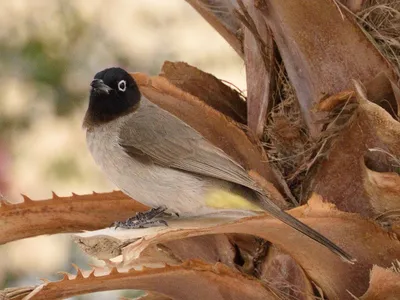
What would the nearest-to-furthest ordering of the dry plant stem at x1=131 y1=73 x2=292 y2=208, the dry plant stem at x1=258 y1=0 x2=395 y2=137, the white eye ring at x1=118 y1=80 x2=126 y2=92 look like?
the dry plant stem at x1=258 y1=0 x2=395 y2=137 < the dry plant stem at x1=131 y1=73 x2=292 y2=208 < the white eye ring at x1=118 y1=80 x2=126 y2=92

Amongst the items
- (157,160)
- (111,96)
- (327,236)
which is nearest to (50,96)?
(111,96)

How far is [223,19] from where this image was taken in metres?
2.19

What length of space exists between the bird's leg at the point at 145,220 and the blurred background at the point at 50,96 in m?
1.55

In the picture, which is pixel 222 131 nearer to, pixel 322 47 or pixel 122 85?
pixel 322 47

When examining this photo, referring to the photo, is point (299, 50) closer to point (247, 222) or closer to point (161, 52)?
point (247, 222)

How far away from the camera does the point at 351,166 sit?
6.07ft

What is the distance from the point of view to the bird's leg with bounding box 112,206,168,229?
1.96 metres

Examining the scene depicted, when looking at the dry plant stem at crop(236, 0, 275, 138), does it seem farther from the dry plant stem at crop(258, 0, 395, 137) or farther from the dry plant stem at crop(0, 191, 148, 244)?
the dry plant stem at crop(0, 191, 148, 244)

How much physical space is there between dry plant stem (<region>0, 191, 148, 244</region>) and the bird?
68 millimetres

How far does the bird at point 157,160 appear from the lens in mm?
2016

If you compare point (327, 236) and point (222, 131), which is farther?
Result: point (222, 131)

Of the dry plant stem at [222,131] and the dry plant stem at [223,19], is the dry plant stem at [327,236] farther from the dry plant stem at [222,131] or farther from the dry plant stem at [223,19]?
the dry plant stem at [223,19]

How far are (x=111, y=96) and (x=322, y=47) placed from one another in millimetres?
734

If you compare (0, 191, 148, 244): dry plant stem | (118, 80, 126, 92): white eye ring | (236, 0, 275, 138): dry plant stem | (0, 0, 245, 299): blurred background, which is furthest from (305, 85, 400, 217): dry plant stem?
(0, 0, 245, 299): blurred background
